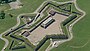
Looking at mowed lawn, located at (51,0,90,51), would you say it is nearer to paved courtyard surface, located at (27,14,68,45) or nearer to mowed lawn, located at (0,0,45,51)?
paved courtyard surface, located at (27,14,68,45)

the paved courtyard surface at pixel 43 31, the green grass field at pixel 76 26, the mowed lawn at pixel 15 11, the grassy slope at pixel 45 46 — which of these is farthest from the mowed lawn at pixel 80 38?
the mowed lawn at pixel 15 11

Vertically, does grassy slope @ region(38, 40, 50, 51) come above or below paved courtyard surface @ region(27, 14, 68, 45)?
below

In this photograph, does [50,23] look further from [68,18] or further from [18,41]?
[18,41]

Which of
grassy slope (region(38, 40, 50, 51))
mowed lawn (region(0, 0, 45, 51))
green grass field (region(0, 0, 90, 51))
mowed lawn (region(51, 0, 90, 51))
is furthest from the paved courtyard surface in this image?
mowed lawn (region(0, 0, 45, 51))

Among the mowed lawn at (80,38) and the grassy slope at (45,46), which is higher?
the mowed lawn at (80,38)

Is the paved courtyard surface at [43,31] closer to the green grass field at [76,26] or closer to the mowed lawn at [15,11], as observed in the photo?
the green grass field at [76,26]

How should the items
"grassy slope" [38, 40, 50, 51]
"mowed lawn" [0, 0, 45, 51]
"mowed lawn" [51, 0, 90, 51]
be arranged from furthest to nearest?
"mowed lawn" [0, 0, 45, 51]
"grassy slope" [38, 40, 50, 51]
"mowed lawn" [51, 0, 90, 51]

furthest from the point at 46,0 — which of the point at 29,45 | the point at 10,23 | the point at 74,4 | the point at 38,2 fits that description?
the point at 29,45

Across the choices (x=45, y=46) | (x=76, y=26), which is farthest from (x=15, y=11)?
(x=76, y=26)

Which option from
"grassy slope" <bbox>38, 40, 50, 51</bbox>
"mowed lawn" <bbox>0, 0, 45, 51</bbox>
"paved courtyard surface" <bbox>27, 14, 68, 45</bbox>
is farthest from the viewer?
"mowed lawn" <bbox>0, 0, 45, 51</bbox>

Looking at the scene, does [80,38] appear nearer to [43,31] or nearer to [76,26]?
[76,26]

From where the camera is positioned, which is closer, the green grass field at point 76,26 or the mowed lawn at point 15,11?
the green grass field at point 76,26
